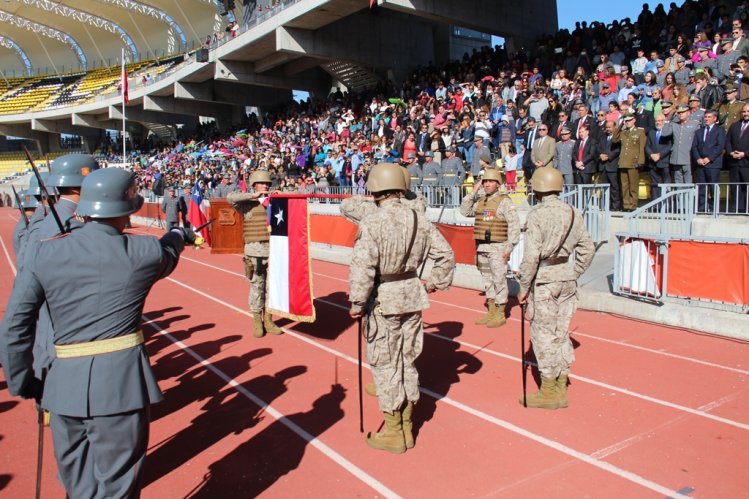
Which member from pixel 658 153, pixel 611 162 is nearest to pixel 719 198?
pixel 658 153

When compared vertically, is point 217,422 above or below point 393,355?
below

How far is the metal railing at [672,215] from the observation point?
924cm

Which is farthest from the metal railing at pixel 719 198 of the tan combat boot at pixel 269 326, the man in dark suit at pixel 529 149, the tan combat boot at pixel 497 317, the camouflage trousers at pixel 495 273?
the tan combat boot at pixel 269 326

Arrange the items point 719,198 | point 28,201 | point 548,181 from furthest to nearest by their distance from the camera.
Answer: point 719,198
point 28,201
point 548,181

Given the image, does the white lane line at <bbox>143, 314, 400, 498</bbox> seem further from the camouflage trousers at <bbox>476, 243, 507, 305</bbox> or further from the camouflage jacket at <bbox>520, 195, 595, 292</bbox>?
the camouflage trousers at <bbox>476, 243, 507, 305</bbox>

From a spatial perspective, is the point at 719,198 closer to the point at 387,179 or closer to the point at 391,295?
the point at 387,179

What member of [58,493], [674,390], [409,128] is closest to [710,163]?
[674,390]

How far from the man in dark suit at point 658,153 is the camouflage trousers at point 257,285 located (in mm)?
7684

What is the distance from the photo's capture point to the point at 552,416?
519cm

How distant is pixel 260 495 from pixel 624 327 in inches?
237

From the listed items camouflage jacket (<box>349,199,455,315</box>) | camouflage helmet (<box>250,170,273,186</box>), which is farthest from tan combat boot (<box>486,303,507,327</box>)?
camouflage jacket (<box>349,199,455,315</box>)

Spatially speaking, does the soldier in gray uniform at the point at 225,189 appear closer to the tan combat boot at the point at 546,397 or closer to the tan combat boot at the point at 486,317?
the tan combat boot at the point at 486,317

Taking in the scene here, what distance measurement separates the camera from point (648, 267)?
331 inches

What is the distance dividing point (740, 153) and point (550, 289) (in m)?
6.67
